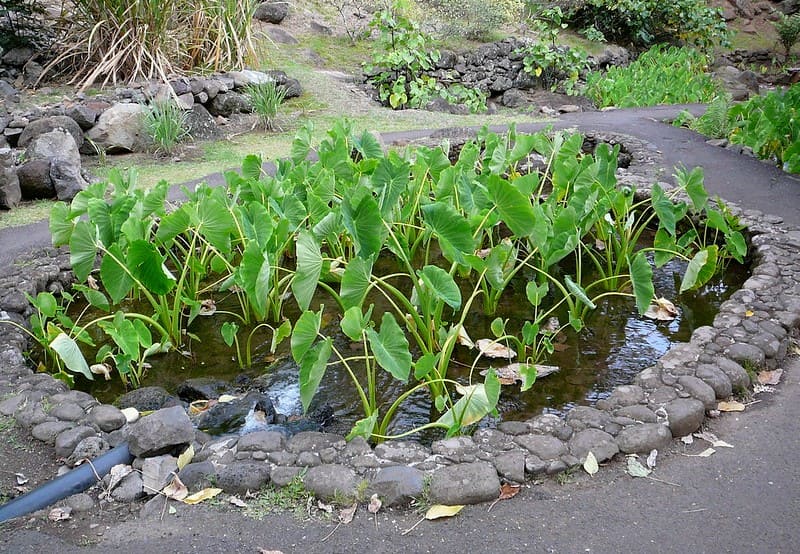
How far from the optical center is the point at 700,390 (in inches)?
105

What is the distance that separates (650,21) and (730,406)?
12167 mm

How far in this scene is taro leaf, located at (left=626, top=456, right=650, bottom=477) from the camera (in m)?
2.29

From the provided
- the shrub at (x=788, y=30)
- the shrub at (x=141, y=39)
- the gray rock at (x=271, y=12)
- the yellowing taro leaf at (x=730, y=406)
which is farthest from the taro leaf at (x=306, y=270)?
the shrub at (x=788, y=30)

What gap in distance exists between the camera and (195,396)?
301 centimetres

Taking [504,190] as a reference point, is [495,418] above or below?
below

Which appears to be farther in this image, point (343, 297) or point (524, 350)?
point (524, 350)

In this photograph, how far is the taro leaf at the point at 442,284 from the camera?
2584 mm

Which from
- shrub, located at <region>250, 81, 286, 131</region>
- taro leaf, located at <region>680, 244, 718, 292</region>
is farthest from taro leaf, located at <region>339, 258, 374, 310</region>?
shrub, located at <region>250, 81, 286, 131</region>

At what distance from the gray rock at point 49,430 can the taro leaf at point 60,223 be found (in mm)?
1129

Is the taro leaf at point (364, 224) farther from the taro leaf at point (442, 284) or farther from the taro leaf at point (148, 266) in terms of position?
the taro leaf at point (148, 266)

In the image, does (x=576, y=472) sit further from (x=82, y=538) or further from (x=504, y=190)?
(x=82, y=538)

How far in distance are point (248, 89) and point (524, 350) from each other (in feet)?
19.3

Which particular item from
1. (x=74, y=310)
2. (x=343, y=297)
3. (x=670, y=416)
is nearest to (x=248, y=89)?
(x=74, y=310)

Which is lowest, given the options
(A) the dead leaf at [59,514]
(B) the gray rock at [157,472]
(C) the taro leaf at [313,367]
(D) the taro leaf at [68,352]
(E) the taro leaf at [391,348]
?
(A) the dead leaf at [59,514]
